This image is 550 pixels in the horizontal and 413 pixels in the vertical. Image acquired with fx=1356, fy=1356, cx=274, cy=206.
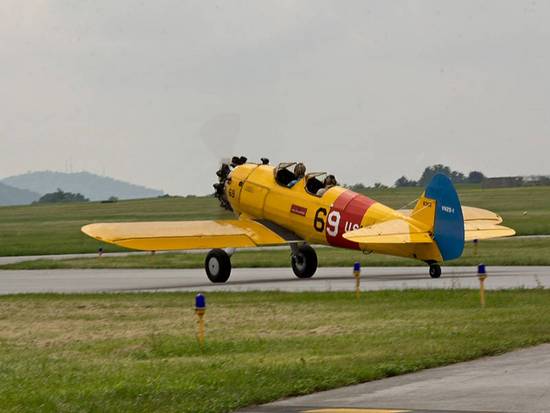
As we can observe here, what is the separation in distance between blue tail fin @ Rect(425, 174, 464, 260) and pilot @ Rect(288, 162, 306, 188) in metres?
5.15

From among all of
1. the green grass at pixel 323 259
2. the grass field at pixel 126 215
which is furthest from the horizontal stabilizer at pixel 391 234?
the grass field at pixel 126 215

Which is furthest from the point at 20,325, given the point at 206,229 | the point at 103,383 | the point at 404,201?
the point at 404,201

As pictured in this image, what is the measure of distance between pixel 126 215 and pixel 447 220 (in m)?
82.4

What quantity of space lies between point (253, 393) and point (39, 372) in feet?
11.3

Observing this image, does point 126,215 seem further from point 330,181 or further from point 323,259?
point 330,181

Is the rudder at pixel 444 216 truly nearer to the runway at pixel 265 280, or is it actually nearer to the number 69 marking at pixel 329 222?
the runway at pixel 265 280

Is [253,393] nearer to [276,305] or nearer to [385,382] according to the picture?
[385,382]

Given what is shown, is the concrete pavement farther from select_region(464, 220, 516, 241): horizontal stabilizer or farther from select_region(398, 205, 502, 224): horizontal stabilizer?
select_region(398, 205, 502, 224): horizontal stabilizer

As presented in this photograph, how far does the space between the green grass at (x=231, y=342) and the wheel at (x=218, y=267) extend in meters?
4.89

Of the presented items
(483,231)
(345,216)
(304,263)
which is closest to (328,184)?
(345,216)

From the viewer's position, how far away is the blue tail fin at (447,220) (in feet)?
98.6

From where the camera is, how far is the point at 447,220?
→ 99.0ft

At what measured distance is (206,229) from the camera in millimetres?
34406

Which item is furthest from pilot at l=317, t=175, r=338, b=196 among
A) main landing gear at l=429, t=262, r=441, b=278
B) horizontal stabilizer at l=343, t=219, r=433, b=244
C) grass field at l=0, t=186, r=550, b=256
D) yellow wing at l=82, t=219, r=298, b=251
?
grass field at l=0, t=186, r=550, b=256
